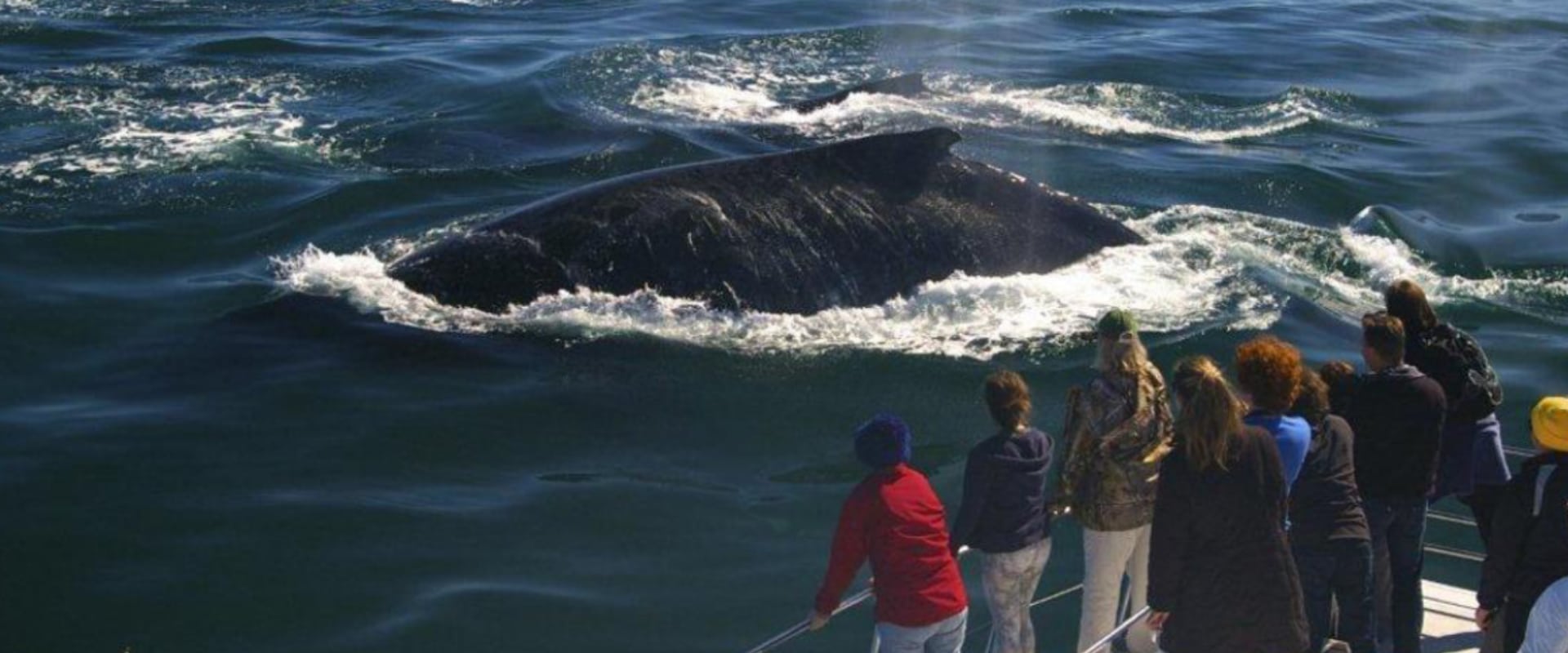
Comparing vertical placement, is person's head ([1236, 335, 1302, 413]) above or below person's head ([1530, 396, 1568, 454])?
above

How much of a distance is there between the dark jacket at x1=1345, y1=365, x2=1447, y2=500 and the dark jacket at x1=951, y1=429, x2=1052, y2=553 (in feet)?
5.24

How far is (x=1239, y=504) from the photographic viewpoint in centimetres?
710

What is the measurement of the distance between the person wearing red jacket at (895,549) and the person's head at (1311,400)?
1.63 metres

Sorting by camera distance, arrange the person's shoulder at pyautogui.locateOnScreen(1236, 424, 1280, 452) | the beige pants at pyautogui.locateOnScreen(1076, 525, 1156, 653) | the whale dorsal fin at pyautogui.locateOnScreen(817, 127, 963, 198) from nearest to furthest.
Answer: the person's shoulder at pyautogui.locateOnScreen(1236, 424, 1280, 452), the beige pants at pyautogui.locateOnScreen(1076, 525, 1156, 653), the whale dorsal fin at pyautogui.locateOnScreen(817, 127, 963, 198)

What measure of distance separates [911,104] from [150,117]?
1016 centimetres

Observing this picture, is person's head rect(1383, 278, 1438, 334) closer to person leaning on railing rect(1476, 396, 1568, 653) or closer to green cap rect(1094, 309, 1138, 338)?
person leaning on railing rect(1476, 396, 1568, 653)

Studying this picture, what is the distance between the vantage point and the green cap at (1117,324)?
7801 mm

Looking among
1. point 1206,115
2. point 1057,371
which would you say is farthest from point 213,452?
point 1206,115

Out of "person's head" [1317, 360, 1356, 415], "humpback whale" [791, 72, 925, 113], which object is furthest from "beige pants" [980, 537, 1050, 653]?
"humpback whale" [791, 72, 925, 113]

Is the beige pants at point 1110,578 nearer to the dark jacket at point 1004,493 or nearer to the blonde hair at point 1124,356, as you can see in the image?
the dark jacket at point 1004,493

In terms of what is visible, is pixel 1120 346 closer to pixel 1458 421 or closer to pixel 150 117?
pixel 1458 421

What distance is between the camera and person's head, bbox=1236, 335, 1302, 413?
7.45 metres

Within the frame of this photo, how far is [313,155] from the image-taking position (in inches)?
845

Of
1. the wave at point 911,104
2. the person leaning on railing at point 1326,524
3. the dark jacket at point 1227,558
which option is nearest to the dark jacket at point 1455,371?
the person leaning on railing at point 1326,524
